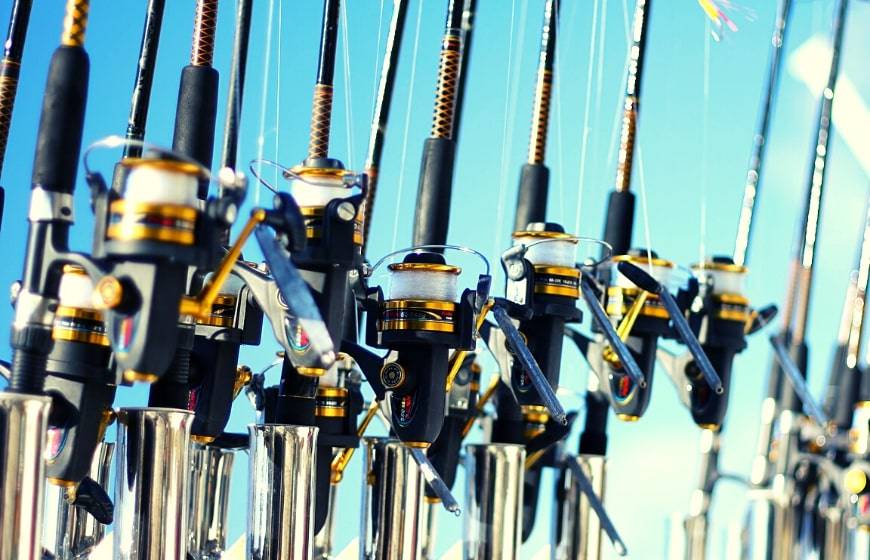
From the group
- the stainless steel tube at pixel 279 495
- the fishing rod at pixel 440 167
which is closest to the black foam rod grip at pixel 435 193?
the fishing rod at pixel 440 167

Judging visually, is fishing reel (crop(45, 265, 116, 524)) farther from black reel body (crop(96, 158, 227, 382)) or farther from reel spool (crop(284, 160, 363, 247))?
reel spool (crop(284, 160, 363, 247))

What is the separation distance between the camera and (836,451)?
14.8ft

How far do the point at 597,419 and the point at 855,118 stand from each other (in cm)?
386

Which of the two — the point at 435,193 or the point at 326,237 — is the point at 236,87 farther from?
the point at 435,193

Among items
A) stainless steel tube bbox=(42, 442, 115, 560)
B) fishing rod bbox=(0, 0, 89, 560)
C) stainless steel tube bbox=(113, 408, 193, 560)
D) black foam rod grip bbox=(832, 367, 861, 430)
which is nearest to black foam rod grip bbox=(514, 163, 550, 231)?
stainless steel tube bbox=(42, 442, 115, 560)

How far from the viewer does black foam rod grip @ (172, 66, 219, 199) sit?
2.41 metres

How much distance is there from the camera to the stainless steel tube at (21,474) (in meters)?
1.85

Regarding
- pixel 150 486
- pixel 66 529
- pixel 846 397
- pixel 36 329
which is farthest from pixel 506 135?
pixel 846 397

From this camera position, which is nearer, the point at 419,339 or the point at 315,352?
the point at 315,352

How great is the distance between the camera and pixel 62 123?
1984mm

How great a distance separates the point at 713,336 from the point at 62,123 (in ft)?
5.09

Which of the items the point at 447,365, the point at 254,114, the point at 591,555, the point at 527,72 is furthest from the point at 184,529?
the point at 527,72

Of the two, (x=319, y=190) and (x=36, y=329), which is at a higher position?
Answer: (x=319, y=190)

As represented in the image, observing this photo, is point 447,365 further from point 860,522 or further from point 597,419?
point 860,522
